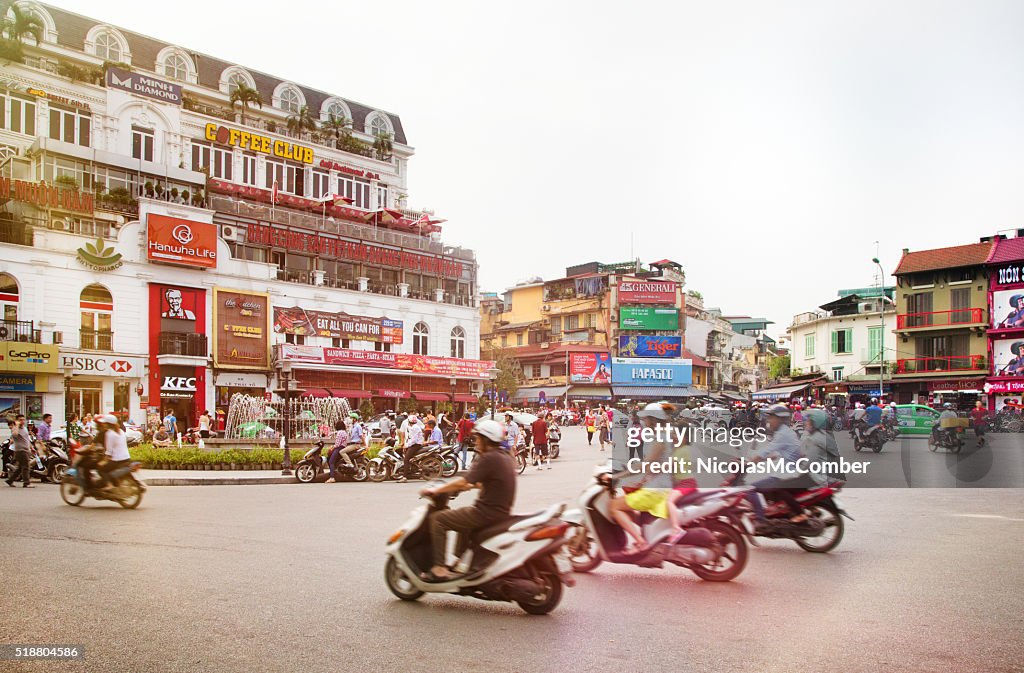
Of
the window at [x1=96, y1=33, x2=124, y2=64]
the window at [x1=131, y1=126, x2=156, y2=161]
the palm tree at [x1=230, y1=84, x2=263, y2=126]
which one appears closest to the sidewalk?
the window at [x1=131, y1=126, x2=156, y2=161]

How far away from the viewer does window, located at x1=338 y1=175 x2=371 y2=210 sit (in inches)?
2159

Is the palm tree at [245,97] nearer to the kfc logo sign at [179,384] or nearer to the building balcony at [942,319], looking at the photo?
the kfc logo sign at [179,384]

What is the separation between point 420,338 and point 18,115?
25323mm

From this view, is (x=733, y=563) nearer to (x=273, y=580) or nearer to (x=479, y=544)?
(x=479, y=544)

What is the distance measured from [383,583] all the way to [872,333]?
189 feet

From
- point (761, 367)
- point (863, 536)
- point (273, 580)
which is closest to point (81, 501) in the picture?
point (273, 580)

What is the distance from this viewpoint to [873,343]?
5875cm

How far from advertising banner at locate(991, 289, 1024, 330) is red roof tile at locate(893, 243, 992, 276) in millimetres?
2347

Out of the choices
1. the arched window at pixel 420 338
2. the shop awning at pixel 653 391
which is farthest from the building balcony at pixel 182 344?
the shop awning at pixel 653 391

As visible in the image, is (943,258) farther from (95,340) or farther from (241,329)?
(95,340)

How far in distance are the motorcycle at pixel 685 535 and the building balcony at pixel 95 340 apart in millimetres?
35851

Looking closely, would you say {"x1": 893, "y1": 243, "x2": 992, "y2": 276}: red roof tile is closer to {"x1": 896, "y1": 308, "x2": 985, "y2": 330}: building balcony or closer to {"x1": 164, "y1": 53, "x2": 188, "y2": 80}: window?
{"x1": 896, "y1": 308, "x2": 985, "y2": 330}: building balcony

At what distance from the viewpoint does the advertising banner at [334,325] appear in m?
46.7

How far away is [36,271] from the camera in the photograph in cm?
3641
